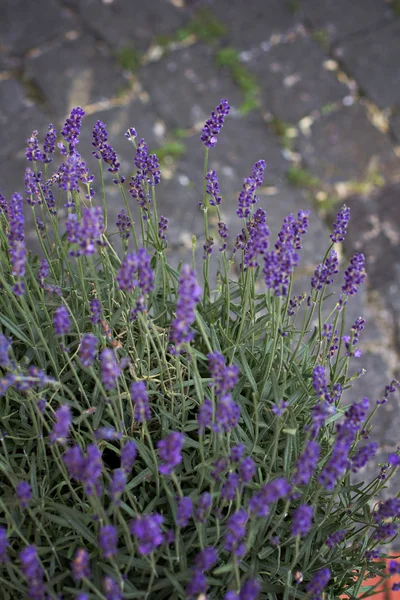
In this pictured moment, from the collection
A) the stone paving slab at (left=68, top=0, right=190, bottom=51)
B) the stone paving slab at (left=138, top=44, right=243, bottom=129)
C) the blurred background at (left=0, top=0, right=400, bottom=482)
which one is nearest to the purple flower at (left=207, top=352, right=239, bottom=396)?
the blurred background at (left=0, top=0, right=400, bottom=482)

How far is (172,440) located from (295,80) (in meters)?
3.14

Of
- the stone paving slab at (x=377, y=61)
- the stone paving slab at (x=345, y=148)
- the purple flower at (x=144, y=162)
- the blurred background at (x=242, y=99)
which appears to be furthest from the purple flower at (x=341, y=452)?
the stone paving slab at (x=377, y=61)

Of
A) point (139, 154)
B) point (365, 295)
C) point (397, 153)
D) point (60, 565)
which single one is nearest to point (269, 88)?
point (397, 153)

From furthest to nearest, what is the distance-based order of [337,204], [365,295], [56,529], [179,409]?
[337,204]
[365,295]
[179,409]
[56,529]

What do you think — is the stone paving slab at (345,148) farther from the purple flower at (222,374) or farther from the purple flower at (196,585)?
the purple flower at (196,585)

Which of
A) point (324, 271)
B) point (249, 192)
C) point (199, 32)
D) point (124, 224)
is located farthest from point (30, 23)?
point (324, 271)

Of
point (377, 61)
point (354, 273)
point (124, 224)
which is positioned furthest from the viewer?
point (377, 61)

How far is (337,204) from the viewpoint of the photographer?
326 centimetres

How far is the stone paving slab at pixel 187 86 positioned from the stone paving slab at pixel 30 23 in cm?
58

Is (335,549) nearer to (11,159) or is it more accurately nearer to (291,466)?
(291,466)

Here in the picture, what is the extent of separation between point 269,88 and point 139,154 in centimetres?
249

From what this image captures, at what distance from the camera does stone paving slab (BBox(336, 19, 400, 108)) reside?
11.9 ft

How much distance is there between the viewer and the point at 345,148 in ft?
11.3

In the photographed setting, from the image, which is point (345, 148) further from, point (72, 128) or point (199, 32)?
point (72, 128)
